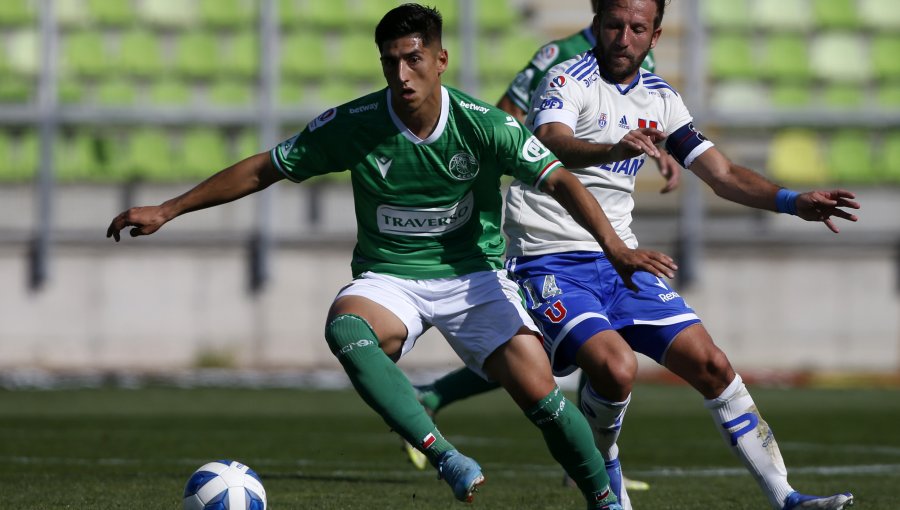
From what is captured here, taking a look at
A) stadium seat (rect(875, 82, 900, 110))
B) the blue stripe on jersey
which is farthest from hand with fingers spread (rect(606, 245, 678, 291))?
stadium seat (rect(875, 82, 900, 110))

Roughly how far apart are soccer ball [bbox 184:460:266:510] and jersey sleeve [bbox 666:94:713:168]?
2260 mm

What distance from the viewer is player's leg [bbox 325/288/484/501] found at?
520cm

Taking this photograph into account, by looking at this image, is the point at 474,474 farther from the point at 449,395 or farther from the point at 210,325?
the point at 210,325

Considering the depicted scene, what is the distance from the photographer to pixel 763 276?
15523 millimetres

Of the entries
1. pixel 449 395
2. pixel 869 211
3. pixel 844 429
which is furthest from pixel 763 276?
pixel 449 395

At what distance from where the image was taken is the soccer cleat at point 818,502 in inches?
204

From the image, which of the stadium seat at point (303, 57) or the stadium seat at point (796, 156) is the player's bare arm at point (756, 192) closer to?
the stadium seat at point (796, 156)

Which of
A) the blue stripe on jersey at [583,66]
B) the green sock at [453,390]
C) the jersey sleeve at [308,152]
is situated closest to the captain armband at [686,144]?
the blue stripe on jersey at [583,66]

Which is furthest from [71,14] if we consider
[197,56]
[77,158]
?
[77,158]

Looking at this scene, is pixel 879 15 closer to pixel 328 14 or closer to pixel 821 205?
pixel 328 14

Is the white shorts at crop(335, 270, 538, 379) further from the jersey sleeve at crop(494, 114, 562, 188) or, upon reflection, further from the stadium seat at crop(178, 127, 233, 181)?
the stadium seat at crop(178, 127, 233, 181)

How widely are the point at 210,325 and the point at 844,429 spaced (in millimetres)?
7441

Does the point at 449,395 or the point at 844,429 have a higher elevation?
the point at 449,395

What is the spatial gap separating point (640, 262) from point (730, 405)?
1.02 m
